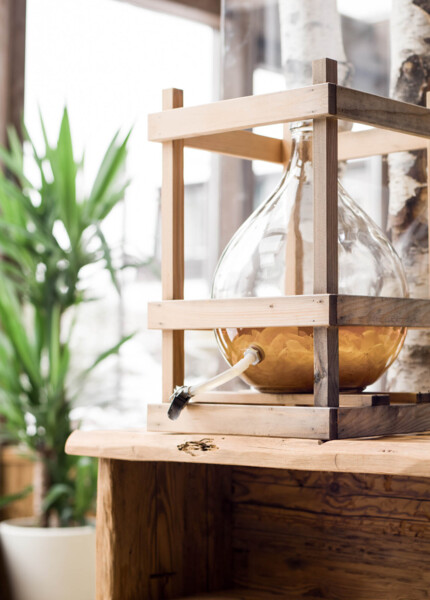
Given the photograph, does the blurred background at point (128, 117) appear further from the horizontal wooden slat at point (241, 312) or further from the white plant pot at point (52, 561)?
the horizontal wooden slat at point (241, 312)

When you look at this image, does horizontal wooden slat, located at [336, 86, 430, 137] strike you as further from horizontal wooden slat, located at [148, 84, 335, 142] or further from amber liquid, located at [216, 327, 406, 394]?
amber liquid, located at [216, 327, 406, 394]

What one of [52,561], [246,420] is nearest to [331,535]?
[246,420]

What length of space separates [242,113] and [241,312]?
0.22m

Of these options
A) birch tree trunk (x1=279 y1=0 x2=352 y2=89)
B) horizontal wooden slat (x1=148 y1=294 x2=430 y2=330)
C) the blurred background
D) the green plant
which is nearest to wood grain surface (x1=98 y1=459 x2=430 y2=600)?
horizontal wooden slat (x1=148 y1=294 x2=430 y2=330)

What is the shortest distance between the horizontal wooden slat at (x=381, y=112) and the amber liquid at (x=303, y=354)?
0.22 metres

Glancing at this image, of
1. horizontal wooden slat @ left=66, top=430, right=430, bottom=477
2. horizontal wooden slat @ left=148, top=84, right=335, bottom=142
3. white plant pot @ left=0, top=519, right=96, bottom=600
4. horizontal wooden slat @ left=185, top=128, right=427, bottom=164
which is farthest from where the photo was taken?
white plant pot @ left=0, top=519, right=96, bottom=600

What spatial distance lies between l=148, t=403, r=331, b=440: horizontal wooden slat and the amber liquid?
64 mm

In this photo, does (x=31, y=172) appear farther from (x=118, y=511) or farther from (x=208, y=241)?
(x=118, y=511)

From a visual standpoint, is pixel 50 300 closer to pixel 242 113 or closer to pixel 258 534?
pixel 258 534

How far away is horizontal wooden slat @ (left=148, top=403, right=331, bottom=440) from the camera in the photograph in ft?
2.95

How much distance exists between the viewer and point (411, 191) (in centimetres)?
128

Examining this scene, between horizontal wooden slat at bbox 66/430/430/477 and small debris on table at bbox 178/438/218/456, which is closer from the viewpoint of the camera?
horizontal wooden slat at bbox 66/430/430/477

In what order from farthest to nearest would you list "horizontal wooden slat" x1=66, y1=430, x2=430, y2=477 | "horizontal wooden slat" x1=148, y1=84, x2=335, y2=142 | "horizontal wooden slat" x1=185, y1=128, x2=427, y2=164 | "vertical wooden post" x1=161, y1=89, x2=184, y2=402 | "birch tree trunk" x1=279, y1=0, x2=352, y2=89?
"birch tree trunk" x1=279, y1=0, x2=352, y2=89 → "horizontal wooden slat" x1=185, y1=128, x2=427, y2=164 → "vertical wooden post" x1=161, y1=89, x2=184, y2=402 → "horizontal wooden slat" x1=148, y1=84, x2=335, y2=142 → "horizontal wooden slat" x1=66, y1=430, x2=430, y2=477

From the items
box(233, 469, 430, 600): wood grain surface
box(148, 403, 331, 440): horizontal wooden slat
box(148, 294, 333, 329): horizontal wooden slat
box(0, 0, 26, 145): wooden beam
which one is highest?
box(0, 0, 26, 145): wooden beam
